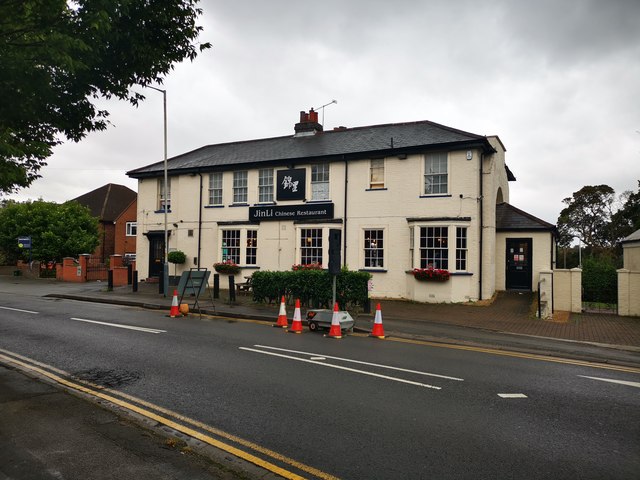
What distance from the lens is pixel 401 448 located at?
4.36 meters

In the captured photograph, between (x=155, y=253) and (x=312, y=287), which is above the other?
(x=155, y=253)

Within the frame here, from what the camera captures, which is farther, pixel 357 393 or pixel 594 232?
pixel 594 232

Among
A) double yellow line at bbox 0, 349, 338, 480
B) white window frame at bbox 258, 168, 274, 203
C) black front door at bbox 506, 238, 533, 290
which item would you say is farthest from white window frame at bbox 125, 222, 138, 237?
double yellow line at bbox 0, 349, 338, 480

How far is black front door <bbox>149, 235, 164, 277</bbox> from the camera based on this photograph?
24844mm

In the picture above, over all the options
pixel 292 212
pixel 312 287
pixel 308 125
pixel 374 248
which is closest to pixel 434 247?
pixel 374 248

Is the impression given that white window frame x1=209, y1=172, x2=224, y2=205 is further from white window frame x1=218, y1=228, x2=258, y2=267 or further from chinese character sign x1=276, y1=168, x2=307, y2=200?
chinese character sign x1=276, y1=168, x2=307, y2=200

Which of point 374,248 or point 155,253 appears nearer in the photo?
point 374,248

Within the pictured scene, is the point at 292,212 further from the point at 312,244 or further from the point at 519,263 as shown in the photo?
the point at 519,263

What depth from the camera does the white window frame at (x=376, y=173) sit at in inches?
782

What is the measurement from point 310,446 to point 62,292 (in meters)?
21.1

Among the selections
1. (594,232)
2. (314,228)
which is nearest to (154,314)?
(314,228)

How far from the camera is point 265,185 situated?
22406mm

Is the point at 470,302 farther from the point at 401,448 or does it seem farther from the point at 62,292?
the point at 62,292

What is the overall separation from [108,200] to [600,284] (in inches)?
1891
